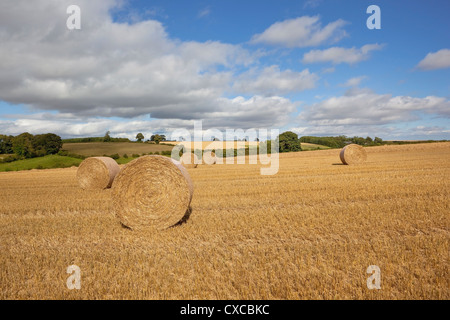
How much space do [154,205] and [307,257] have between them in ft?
13.8

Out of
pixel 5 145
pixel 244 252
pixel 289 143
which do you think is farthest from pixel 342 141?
pixel 244 252

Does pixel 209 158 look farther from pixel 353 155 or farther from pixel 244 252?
pixel 244 252

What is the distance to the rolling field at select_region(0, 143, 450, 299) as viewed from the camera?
3861 mm

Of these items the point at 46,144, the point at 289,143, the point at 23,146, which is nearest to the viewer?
the point at 23,146

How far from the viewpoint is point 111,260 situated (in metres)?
4.91

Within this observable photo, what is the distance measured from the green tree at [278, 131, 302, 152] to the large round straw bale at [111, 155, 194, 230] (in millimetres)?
63238

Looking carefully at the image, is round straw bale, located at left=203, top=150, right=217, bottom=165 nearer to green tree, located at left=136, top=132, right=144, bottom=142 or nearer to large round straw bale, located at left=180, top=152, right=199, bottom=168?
large round straw bale, located at left=180, top=152, right=199, bottom=168

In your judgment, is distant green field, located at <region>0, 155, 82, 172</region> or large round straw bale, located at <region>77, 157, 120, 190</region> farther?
distant green field, located at <region>0, 155, 82, 172</region>

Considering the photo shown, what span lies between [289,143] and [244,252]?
65.8 meters

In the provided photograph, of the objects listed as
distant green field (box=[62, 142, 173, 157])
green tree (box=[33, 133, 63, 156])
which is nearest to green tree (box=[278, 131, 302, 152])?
distant green field (box=[62, 142, 173, 157])

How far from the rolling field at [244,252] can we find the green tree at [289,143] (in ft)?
199

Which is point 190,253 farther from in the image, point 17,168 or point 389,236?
point 17,168

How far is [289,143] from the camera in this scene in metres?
68.8
